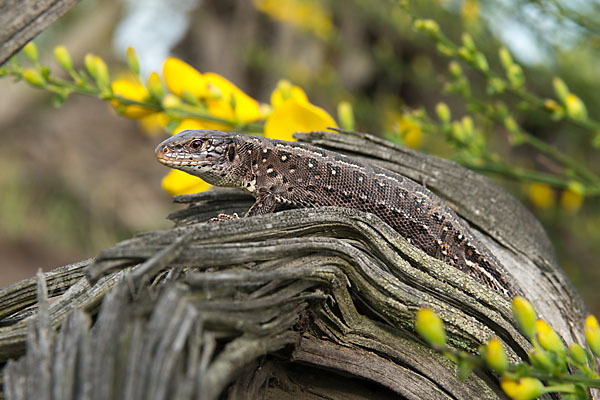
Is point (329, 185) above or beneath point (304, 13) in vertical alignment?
beneath

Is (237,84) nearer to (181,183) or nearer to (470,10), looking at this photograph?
(470,10)

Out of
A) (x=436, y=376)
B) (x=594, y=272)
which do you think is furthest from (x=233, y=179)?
(x=594, y=272)

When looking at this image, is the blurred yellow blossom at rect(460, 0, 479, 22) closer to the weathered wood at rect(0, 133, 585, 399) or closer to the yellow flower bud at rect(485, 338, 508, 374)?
the weathered wood at rect(0, 133, 585, 399)

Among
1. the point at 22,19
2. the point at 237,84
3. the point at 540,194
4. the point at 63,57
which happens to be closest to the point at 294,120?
the point at 63,57

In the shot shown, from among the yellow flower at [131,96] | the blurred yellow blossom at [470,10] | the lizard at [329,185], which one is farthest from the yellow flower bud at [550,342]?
the blurred yellow blossom at [470,10]

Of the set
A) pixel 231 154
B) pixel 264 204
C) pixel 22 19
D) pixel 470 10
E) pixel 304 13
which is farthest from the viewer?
pixel 304 13

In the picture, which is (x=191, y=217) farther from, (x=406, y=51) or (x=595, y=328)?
(x=406, y=51)

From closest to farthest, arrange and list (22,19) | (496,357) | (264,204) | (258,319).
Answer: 1. (496,357)
2. (258,319)
3. (22,19)
4. (264,204)
